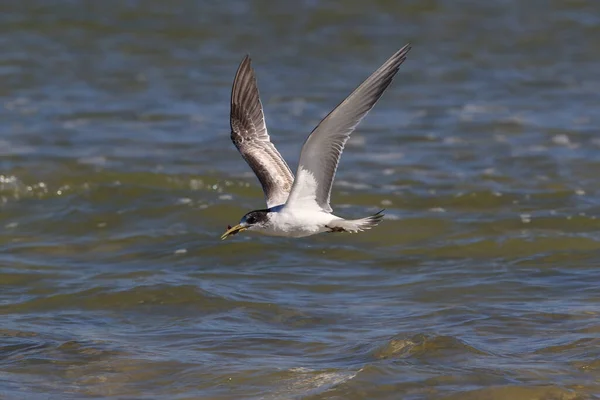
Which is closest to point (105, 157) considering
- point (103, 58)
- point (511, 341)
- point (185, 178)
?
point (185, 178)

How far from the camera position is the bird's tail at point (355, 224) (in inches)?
265

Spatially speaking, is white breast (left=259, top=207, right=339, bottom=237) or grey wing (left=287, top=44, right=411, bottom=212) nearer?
grey wing (left=287, top=44, right=411, bottom=212)

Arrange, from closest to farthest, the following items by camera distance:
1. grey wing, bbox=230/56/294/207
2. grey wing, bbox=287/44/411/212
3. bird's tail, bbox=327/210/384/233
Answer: grey wing, bbox=287/44/411/212, bird's tail, bbox=327/210/384/233, grey wing, bbox=230/56/294/207

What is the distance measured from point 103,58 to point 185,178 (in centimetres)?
560

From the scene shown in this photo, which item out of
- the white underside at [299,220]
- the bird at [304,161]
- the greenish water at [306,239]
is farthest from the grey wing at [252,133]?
the greenish water at [306,239]

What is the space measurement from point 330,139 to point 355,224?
0.58 m

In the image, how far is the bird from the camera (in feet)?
20.9

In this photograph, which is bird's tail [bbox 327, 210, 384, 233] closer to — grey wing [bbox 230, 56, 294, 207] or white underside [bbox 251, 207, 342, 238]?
white underside [bbox 251, 207, 342, 238]

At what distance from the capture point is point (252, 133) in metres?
8.27

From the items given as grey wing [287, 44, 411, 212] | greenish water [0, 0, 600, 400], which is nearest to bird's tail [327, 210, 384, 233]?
grey wing [287, 44, 411, 212]

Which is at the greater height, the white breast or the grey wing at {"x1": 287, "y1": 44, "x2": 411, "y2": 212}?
the grey wing at {"x1": 287, "y1": 44, "x2": 411, "y2": 212}

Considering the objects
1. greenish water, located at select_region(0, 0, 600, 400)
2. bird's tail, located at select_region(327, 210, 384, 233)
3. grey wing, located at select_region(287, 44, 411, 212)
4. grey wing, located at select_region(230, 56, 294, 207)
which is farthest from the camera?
grey wing, located at select_region(230, 56, 294, 207)

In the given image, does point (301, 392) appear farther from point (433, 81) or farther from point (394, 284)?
point (433, 81)

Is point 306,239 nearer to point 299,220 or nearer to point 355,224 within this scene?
point 299,220
